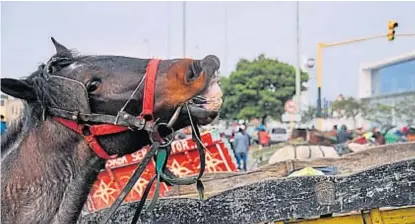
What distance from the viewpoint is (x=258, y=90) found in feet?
182

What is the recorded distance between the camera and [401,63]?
54188mm

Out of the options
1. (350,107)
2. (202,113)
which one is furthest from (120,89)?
(350,107)

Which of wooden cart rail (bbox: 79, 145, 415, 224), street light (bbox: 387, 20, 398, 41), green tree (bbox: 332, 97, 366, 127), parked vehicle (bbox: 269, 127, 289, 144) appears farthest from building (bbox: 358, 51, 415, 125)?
wooden cart rail (bbox: 79, 145, 415, 224)

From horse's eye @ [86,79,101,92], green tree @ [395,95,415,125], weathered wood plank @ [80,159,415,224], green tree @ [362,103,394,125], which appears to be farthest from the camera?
green tree @ [362,103,394,125]

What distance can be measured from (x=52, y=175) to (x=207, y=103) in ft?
2.30

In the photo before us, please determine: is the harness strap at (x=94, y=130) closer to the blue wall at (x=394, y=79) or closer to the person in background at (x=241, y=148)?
the person in background at (x=241, y=148)

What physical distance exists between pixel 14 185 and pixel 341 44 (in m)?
18.4

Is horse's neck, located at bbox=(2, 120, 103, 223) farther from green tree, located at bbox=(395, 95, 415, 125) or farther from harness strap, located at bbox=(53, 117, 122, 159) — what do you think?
green tree, located at bbox=(395, 95, 415, 125)

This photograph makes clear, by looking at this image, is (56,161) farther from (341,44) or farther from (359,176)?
(341,44)

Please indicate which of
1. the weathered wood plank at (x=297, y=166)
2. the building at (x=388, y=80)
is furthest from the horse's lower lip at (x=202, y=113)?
the building at (x=388, y=80)

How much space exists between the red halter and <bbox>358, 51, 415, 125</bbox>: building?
32.6 meters

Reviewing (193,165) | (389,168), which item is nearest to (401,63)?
(193,165)

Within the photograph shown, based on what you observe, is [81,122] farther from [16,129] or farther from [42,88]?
[16,129]

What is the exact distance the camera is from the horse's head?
2.47 m
